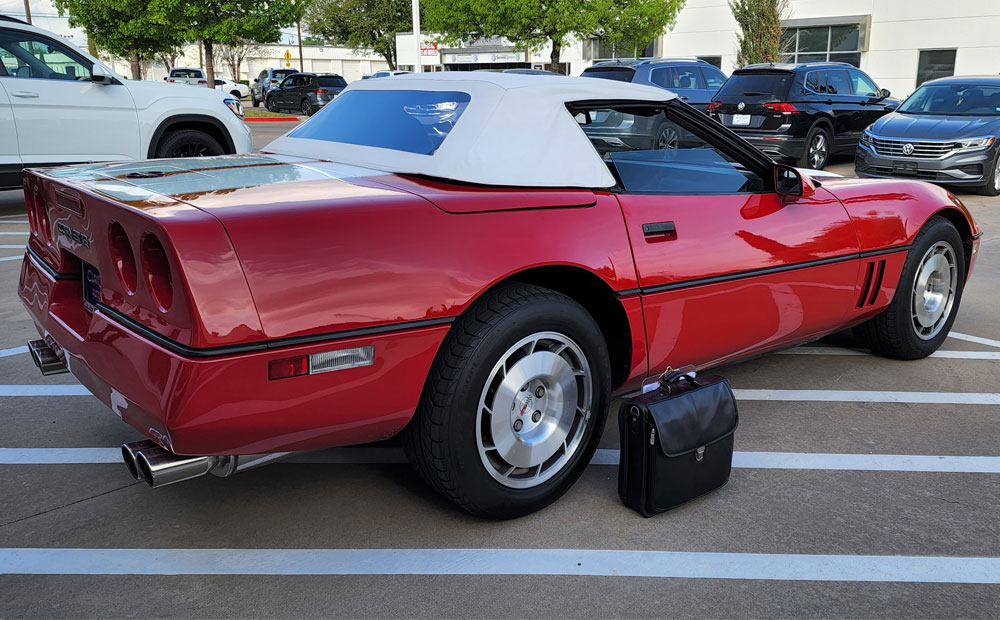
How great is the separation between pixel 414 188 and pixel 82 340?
1163 mm

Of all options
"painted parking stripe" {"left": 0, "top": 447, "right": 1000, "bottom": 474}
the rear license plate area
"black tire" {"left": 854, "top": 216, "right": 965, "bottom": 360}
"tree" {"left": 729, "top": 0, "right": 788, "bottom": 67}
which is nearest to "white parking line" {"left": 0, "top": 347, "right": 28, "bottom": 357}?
"painted parking stripe" {"left": 0, "top": 447, "right": 1000, "bottom": 474}

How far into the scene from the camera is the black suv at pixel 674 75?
1597 cm

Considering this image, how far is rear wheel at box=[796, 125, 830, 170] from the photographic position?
13.0m

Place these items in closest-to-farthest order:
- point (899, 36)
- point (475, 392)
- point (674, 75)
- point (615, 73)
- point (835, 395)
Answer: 1. point (475, 392)
2. point (835, 395)
3. point (615, 73)
4. point (674, 75)
5. point (899, 36)

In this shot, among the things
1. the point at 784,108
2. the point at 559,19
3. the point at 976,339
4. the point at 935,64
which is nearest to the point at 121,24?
the point at 559,19

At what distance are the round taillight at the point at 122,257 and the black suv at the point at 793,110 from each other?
448 inches

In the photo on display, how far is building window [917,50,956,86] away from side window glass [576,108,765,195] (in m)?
28.6

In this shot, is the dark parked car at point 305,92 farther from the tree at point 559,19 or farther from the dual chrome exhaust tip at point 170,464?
the dual chrome exhaust tip at point 170,464

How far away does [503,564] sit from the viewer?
9.11ft

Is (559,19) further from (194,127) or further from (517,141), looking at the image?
(517,141)

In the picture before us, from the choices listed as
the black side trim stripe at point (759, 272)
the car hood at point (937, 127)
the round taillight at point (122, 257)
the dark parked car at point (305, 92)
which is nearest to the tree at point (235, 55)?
the dark parked car at point (305, 92)

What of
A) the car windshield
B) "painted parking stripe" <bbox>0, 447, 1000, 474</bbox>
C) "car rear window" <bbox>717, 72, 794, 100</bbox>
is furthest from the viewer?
"car rear window" <bbox>717, 72, 794, 100</bbox>

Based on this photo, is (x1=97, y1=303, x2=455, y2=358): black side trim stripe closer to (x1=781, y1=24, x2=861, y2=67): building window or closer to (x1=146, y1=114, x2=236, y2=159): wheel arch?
(x1=146, y1=114, x2=236, y2=159): wheel arch

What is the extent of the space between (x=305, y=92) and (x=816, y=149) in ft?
74.1
